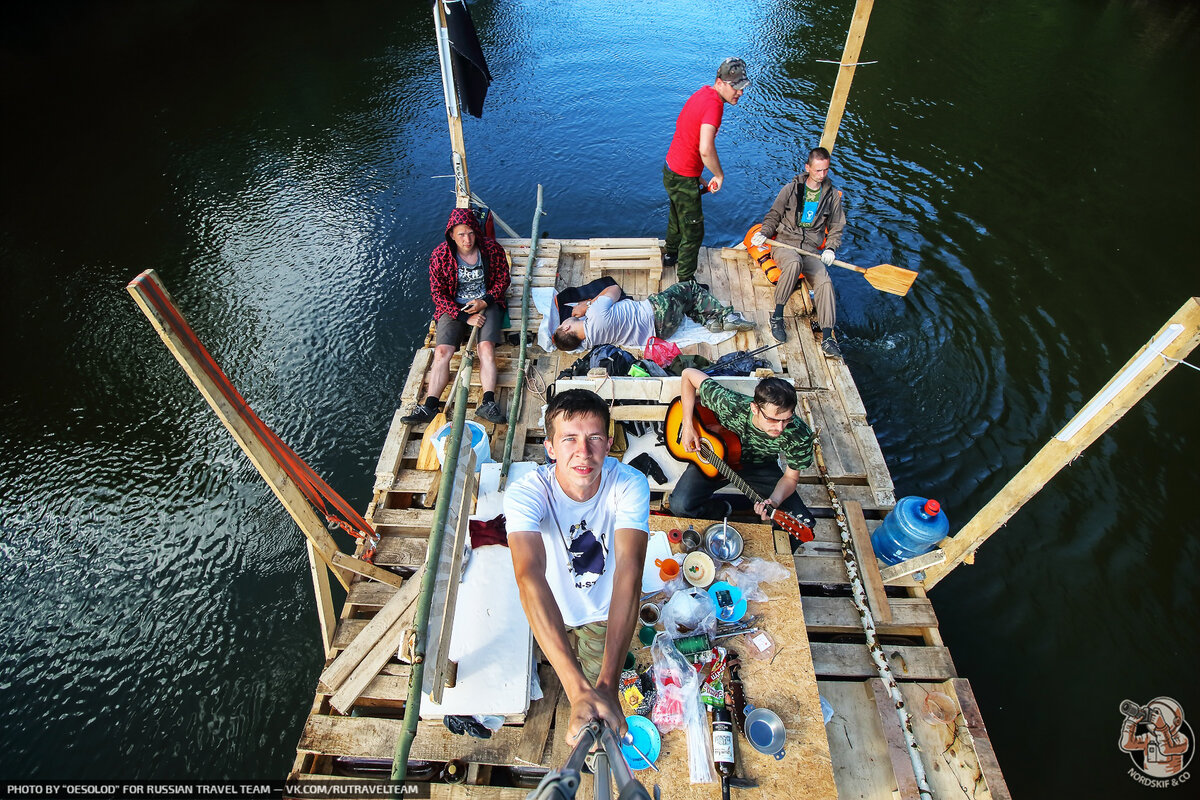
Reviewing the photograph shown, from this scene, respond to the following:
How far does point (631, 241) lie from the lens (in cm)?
751

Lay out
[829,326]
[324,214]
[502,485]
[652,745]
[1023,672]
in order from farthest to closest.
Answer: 1. [324,214]
2. [829,326]
3. [1023,672]
4. [502,485]
5. [652,745]

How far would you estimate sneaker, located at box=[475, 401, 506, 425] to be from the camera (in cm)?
534

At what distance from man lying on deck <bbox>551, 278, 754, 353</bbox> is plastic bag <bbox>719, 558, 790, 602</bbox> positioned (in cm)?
295

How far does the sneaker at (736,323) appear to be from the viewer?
6355 millimetres

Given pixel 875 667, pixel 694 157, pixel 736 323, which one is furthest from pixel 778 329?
pixel 875 667

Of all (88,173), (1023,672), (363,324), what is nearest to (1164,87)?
(1023,672)

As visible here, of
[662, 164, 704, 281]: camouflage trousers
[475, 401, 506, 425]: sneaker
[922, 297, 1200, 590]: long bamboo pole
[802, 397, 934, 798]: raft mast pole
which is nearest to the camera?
[922, 297, 1200, 590]: long bamboo pole

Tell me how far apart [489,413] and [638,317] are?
1.99 meters

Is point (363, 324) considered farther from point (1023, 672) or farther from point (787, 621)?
point (1023, 672)

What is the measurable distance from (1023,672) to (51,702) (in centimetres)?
827

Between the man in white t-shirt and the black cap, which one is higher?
the black cap

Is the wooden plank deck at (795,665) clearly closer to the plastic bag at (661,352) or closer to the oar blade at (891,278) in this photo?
the plastic bag at (661,352)

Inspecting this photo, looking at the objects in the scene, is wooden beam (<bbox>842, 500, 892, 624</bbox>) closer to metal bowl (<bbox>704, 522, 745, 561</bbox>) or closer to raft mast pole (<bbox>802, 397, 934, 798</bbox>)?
raft mast pole (<bbox>802, 397, 934, 798</bbox>)

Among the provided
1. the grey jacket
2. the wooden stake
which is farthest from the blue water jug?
the wooden stake
